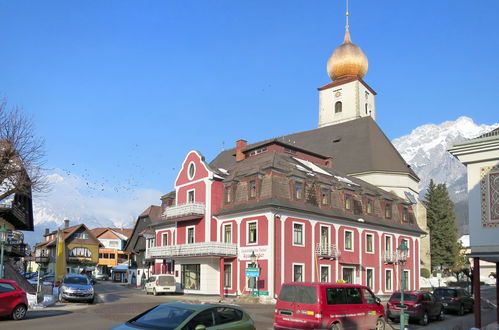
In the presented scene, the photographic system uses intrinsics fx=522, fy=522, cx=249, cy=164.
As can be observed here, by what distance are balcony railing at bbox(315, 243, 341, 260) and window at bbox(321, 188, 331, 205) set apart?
336cm

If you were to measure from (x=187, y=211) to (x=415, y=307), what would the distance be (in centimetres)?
2221

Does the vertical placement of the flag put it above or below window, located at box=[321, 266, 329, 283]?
above

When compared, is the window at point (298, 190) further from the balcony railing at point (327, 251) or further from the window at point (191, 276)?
the window at point (191, 276)

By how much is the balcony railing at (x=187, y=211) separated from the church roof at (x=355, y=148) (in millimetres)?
15756

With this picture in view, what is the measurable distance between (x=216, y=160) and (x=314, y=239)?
35.6 m

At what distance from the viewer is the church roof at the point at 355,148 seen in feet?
201

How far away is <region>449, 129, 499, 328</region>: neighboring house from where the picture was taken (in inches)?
707

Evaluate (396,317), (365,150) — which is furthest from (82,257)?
(396,317)

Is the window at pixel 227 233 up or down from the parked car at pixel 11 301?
up

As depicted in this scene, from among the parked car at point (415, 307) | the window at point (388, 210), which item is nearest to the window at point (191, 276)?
the window at point (388, 210)

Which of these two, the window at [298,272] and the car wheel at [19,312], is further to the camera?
the window at [298,272]

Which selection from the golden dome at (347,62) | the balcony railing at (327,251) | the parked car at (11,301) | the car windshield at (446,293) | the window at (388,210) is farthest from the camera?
the golden dome at (347,62)

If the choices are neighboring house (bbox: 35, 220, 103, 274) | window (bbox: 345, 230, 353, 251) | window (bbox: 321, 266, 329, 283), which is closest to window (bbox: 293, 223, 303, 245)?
window (bbox: 321, 266, 329, 283)

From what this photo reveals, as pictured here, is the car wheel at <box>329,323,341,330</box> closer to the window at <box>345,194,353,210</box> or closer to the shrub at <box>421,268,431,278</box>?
the window at <box>345,194,353,210</box>
